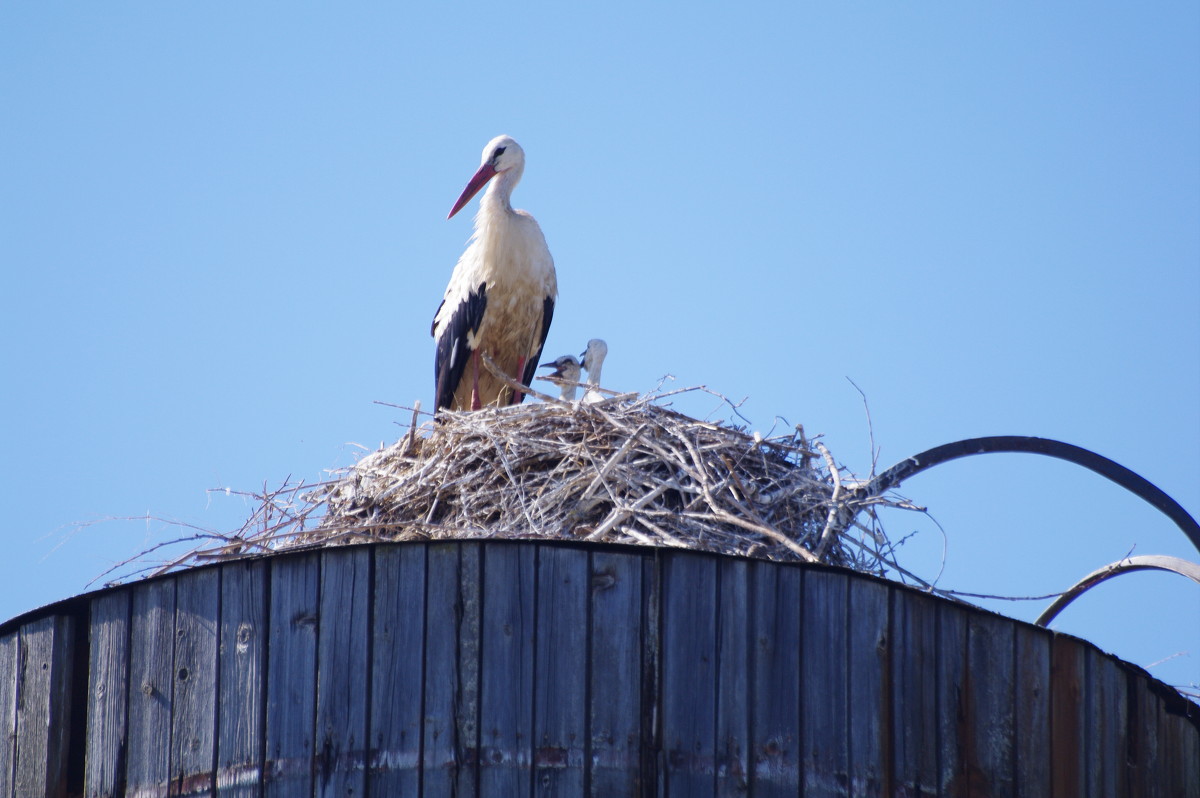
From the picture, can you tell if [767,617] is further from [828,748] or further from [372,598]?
[372,598]

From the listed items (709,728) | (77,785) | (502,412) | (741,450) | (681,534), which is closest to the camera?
(709,728)

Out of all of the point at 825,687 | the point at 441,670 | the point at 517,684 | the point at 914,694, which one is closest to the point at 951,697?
the point at 914,694

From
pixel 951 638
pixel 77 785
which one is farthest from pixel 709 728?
pixel 77 785

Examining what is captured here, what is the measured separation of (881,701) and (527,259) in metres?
6.38

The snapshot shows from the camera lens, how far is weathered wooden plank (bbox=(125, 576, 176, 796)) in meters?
4.78

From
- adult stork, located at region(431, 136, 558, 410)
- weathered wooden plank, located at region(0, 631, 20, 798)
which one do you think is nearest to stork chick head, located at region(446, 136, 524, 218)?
adult stork, located at region(431, 136, 558, 410)

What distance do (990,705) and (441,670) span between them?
1778mm

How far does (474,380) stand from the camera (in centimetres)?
1084

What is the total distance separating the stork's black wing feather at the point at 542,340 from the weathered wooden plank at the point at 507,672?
6.35m

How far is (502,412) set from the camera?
8188 mm

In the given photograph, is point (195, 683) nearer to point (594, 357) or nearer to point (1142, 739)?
point (1142, 739)

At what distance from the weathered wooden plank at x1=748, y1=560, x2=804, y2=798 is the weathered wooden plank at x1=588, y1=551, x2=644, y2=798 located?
0.35m

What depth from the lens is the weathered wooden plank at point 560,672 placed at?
14.8ft

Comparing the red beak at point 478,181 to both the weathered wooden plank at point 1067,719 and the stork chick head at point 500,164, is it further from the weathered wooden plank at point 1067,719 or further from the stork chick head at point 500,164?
the weathered wooden plank at point 1067,719
